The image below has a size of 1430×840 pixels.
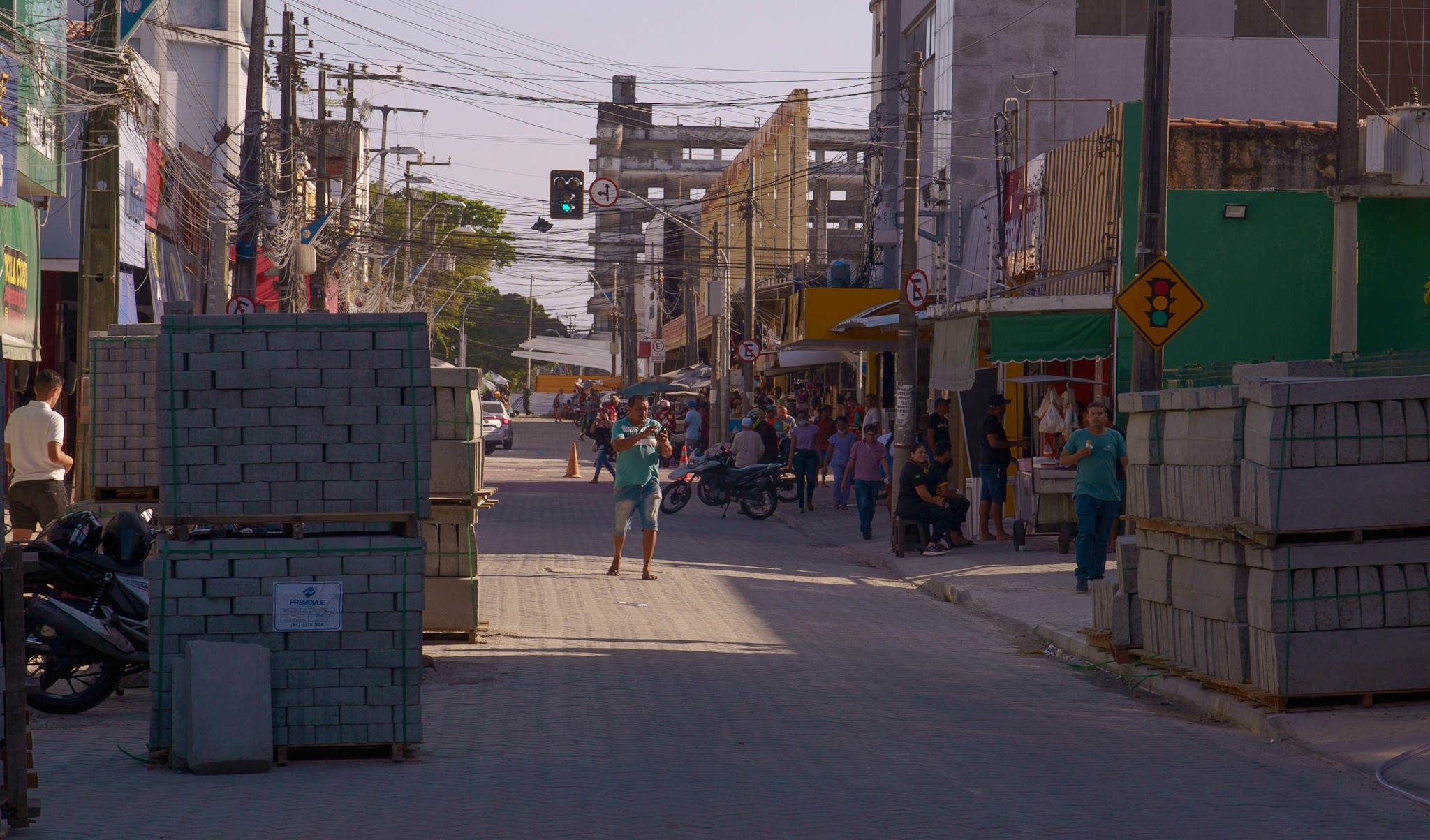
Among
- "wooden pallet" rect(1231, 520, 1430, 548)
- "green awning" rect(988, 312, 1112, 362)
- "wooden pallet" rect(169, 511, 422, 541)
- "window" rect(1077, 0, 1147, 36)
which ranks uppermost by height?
"window" rect(1077, 0, 1147, 36)

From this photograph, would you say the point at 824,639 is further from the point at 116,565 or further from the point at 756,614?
the point at 116,565

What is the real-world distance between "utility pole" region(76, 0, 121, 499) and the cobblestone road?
6.34m

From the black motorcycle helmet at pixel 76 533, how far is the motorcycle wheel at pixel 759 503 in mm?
17363

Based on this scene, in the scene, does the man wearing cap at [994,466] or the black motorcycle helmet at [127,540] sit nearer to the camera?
the black motorcycle helmet at [127,540]

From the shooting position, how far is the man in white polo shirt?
12445mm

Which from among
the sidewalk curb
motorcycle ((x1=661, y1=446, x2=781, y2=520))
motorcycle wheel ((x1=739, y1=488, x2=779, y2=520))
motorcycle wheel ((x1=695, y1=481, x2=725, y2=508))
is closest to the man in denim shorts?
the sidewalk curb

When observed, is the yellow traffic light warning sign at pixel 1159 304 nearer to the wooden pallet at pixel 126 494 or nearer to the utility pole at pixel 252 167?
the wooden pallet at pixel 126 494

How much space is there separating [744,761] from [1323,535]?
384 centimetres

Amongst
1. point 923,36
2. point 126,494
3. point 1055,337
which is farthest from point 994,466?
point 923,36

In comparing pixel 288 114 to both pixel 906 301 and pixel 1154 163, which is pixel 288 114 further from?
pixel 1154 163

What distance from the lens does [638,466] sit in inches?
612

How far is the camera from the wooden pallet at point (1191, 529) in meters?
9.17

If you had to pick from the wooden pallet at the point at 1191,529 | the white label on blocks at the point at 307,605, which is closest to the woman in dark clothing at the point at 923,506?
the wooden pallet at the point at 1191,529

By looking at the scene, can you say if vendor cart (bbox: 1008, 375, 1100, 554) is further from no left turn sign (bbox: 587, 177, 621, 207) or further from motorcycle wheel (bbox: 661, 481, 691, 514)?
no left turn sign (bbox: 587, 177, 621, 207)
